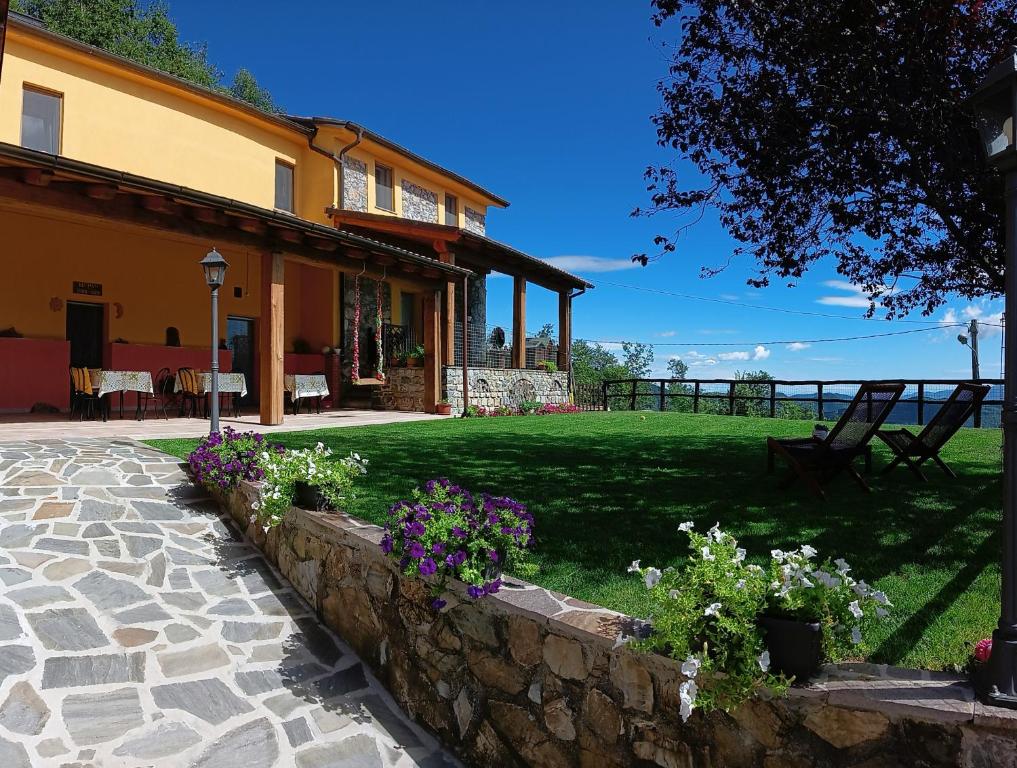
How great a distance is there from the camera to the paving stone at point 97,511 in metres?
4.73

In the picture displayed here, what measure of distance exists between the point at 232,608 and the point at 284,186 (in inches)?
500

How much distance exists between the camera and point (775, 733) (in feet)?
6.25

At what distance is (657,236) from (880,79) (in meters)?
2.33

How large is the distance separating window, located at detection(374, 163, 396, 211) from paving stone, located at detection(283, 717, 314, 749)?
14419 mm

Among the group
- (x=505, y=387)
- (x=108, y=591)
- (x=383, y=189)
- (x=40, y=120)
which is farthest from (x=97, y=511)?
(x=383, y=189)

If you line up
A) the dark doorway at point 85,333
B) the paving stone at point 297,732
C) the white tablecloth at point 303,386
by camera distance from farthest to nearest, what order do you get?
the white tablecloth at point 303,386 < the dark doorway at point 85,333 < the paving stone at point 297,732

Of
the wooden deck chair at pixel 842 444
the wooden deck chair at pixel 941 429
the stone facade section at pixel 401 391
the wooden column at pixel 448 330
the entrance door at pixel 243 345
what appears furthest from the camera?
the entrance door at pixel 243 345

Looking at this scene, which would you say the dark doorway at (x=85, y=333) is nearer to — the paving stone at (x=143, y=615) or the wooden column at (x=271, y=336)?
the wooden column at (x=271, y=336)

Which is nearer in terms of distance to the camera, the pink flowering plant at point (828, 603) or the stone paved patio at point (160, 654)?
the pink flowering plant at point (828, 603)

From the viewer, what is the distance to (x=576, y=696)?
95.8 inches

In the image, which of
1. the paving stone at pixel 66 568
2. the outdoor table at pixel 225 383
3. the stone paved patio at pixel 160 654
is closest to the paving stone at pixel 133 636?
the stone paved patio at pixel 160 654

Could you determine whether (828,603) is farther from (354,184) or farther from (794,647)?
(354,184)

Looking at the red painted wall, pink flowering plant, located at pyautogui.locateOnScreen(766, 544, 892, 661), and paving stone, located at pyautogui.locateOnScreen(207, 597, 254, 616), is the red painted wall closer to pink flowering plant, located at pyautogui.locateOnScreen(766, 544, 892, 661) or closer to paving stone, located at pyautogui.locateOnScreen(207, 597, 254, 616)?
paving stone, located at pyautogui.locateOnScreen(207, 597, 254, 616)

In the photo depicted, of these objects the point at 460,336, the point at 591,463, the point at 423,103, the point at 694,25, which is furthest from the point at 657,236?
the point at 423,103
